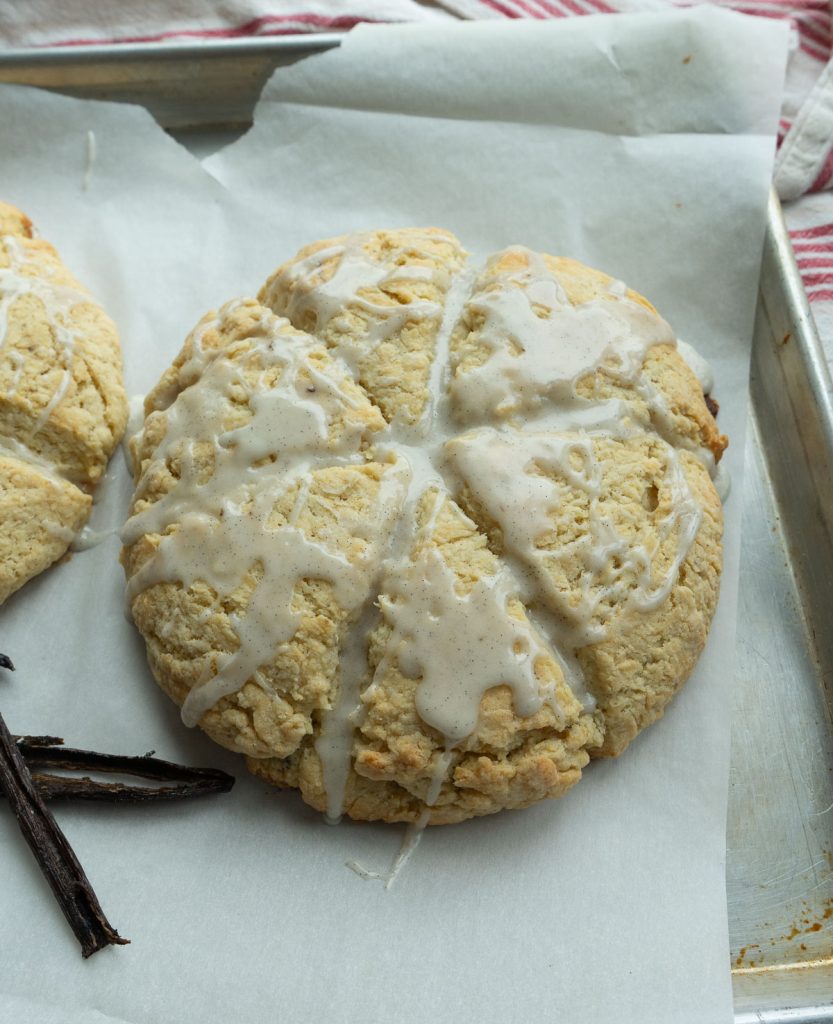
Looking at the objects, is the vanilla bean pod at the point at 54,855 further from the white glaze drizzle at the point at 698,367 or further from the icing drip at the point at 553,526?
the white glaze drizzle at the point at 698,367

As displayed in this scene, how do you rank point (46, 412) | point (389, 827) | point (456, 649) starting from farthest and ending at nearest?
point (46, 412), point (389, 827), point (456, 649)

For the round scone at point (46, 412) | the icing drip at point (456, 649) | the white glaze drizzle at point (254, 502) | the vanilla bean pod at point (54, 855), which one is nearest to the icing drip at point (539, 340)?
the white glaze drizzle at point (254, 502)

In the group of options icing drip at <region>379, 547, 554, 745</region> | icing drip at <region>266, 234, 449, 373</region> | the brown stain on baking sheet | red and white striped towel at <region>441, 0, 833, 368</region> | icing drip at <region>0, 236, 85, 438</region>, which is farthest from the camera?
red and white striped towel at <region>441, 0, 833, 368</region>

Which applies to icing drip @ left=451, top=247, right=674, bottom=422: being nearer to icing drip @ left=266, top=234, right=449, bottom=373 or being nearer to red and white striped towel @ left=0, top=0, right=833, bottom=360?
icing drip @ left=266, top=234, right=449, bottom=373

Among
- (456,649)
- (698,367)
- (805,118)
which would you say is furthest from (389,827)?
(805,118)

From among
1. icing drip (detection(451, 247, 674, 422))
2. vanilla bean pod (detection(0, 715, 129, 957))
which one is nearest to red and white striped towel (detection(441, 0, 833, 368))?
icing drip (detection(451, 247, 674, 422))

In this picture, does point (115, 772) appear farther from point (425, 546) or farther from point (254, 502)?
point (425, 546)

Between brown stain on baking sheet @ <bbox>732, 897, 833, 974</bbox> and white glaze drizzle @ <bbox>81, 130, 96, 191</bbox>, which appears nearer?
brown stain on baking sheet @ <bbox>732, 897, 833, 974</bbox>
